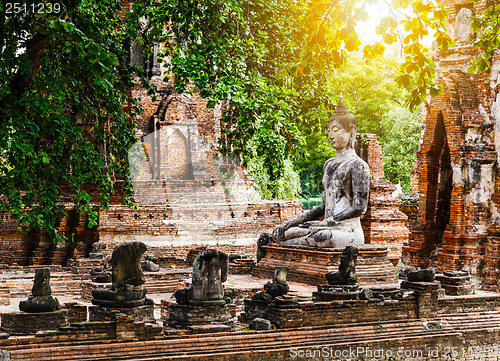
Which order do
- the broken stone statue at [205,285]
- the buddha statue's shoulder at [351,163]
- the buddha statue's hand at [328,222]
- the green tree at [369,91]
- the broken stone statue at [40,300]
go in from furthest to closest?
1. the green tree at [369,91]
2. the buddha statue's shoulder at [351,163]
3. the buddha statue's hand at [328,222]
4. the broken stone statue at [205,285]
5. the broken stone statue at [40,300]

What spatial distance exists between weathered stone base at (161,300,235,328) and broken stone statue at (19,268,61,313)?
1278mm

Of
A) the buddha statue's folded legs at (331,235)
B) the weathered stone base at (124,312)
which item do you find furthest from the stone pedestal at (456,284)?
the weathered stone base at (124,312)

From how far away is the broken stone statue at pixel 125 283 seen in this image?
7.00 m

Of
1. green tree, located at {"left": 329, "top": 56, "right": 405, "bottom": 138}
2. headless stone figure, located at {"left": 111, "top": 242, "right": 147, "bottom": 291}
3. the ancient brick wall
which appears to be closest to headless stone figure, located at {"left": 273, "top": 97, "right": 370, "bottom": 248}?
headless stone figure, located at {"left": 111, "top": 242, "right": 147, "bottom": 291}

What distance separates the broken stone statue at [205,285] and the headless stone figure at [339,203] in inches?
103

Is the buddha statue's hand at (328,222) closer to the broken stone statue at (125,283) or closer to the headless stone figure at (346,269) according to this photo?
the headless stone figure at (346,269)

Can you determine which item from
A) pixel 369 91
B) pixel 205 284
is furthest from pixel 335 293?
pixel 369 91

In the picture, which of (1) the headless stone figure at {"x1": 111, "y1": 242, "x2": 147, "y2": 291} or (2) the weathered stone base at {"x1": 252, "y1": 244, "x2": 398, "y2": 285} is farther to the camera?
(2) the weathered stone base at {"x1": 252, "y1": 244, "x2": 398, "y2": 285}

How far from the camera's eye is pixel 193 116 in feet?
64.4

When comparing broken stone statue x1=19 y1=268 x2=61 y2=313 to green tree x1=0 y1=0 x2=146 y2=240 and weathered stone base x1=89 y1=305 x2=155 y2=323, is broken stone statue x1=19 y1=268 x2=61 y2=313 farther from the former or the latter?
green tree x1=0 y1=0 x2=146 y2=240

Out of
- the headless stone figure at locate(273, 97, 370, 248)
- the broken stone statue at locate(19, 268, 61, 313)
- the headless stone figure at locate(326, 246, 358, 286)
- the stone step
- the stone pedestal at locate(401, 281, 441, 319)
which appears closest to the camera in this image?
the stone step

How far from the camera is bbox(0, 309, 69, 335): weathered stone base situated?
658 cm

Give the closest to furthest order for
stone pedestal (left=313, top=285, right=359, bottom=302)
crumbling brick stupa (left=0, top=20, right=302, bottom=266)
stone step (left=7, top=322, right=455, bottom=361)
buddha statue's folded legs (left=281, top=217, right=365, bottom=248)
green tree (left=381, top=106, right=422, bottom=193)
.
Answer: stone step (left=7, top=322, right=455, bottom=361)
stone pedestal (left=313, top=285, right=359, bottom=302)
buddha statue's folded legs (left=281, top=217, right=365, bottom=248)
crumbling brick stupa (left=0, top=20, right=302, bottom=266)
green tree (left=381, top=106, right=422, bottom=193)

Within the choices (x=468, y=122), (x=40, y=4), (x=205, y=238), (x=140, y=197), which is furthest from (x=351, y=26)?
(x=140, y=197)
